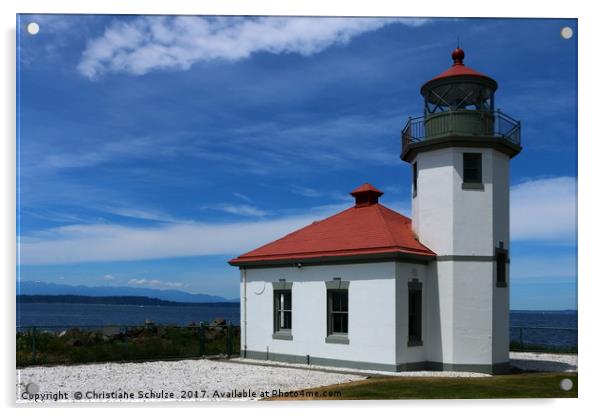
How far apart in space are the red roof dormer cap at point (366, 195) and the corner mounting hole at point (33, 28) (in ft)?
28.9

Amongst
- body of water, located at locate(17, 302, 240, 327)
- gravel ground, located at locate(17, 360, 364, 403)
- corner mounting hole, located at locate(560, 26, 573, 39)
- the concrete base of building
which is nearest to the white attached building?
the concrete base of building

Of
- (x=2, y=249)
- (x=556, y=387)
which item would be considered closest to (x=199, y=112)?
(x=2, y=249)

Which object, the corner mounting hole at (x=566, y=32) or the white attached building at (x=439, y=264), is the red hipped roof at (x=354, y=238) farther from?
the corner mounting hole at (x=566, y=32)

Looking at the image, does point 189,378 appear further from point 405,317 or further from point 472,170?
point 472,170

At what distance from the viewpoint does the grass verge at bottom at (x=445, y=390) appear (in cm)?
1001

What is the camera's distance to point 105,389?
1065cm

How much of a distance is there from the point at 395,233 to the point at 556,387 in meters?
5.22

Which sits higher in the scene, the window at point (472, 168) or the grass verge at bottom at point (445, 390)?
the window at point (472, 168)

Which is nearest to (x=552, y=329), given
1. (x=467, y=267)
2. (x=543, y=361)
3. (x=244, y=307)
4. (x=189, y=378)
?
(x=543, y=361)

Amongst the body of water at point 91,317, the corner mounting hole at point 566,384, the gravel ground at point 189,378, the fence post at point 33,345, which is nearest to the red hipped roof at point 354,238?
the gravel ground at point 189,378

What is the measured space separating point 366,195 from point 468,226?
3.40 m

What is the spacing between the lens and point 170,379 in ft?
38.8

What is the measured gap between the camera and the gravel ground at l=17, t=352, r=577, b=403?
10.2 meters

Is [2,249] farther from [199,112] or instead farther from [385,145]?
[385,145]
